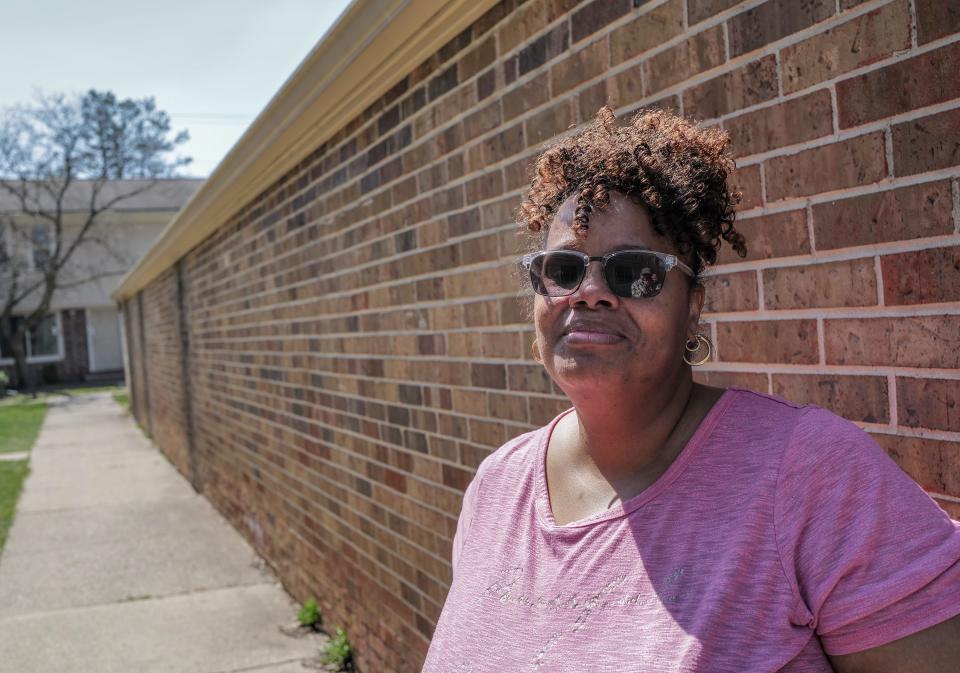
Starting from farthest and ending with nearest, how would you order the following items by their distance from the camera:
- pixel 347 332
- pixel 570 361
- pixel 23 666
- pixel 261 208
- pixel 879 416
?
1. pixel 261 208
2. pixel 23 666
3. pixel 347 332
4. pixel 879 416
5. pixel 570 361

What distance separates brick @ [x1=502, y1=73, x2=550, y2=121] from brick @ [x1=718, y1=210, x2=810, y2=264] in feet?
3.15

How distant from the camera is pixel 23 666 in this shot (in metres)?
4.98

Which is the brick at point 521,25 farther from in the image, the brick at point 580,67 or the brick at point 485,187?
the brick at point 485,187

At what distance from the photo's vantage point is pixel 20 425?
67.8ft

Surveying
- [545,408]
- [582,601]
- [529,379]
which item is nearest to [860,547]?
[582,601]

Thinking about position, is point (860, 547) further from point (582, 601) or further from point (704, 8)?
point (704, 8)

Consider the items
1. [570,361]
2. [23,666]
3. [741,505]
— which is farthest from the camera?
[23,666]

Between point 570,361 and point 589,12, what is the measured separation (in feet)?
4.26

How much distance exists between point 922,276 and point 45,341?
40.6 metres

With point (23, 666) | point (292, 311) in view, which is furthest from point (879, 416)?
point (23, 666)

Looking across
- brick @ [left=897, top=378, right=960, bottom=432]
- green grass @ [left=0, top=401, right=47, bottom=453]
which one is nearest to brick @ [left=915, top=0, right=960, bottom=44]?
brick @ [left=897, top=378, right=960, bottom=432]

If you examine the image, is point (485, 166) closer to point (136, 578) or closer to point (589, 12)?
point (589, 12)

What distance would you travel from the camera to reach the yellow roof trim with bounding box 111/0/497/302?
330cm

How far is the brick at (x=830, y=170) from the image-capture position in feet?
5.31
